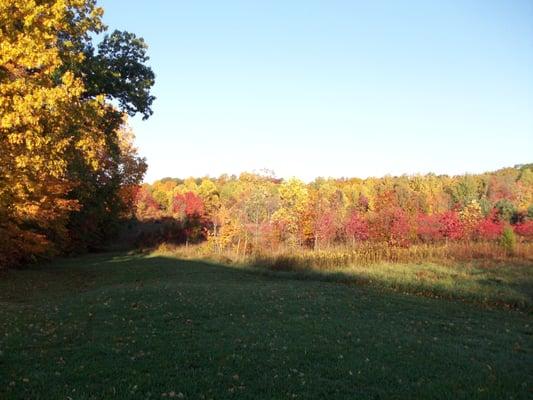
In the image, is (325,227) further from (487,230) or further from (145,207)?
(145,207)

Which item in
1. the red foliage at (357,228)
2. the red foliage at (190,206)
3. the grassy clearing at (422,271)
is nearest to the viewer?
the grassy clearing at (422,271)

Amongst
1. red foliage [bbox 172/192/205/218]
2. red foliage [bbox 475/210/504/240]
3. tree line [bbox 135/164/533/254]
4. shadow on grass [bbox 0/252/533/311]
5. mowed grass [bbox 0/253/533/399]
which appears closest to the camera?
mowed grass [bbox 0/253/533/399]

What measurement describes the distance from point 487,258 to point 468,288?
38.4ft

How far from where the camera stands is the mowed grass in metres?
6.47

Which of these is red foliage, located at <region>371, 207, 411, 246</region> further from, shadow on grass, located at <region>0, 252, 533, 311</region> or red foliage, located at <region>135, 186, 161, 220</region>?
red foliage, located at <region>135, 186, 161, 220</region>

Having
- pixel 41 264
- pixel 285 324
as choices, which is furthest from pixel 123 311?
pixel 41 264

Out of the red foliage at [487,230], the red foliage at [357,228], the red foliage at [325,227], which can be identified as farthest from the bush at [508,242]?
the red foliage at [325,227]

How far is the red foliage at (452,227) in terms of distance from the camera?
40.7 m

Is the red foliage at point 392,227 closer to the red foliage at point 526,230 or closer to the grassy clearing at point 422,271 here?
the grassy clearing at point 422,271

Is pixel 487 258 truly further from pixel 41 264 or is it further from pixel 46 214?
pixel 41 264

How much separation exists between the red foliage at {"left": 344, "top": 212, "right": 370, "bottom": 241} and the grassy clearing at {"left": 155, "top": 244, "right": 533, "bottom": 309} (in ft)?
33.6

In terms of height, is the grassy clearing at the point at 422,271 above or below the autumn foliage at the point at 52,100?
below

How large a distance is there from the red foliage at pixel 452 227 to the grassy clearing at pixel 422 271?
7.99 m

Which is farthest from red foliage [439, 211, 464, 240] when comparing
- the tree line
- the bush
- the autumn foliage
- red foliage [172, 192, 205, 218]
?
red foliage [172, 192, 205, 218]
